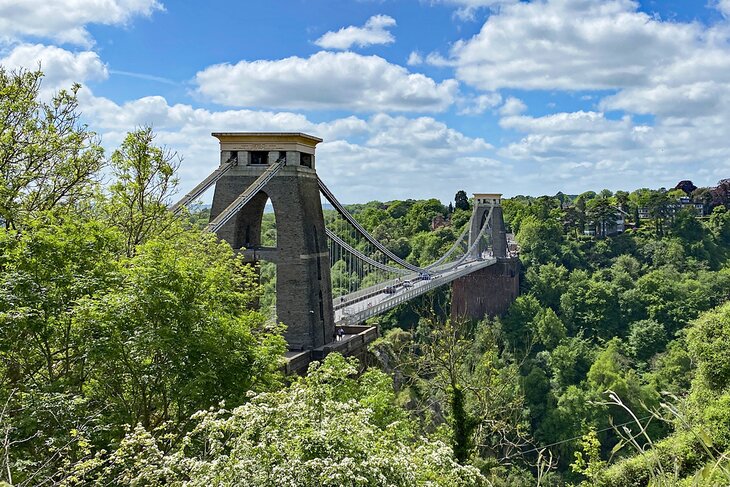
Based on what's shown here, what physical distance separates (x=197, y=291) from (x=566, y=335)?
33.9 metres

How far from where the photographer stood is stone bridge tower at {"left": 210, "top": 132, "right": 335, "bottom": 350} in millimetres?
15344

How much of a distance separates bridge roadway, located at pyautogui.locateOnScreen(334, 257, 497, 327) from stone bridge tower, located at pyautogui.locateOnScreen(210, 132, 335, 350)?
3092 millimetres

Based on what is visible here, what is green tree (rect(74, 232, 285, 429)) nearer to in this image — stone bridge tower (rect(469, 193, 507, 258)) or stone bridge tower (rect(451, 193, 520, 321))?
stone bridge tower (rect(451, 193, 520, 321))

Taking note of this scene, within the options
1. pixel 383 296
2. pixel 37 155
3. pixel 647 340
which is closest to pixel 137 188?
pixel 37 155

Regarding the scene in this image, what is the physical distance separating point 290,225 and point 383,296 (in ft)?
41.8

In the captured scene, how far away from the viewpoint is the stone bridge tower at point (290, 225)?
1534 centimetres

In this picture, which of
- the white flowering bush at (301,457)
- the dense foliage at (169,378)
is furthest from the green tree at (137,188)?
the white flowering bush at (301,457)

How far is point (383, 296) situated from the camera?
27.6 m

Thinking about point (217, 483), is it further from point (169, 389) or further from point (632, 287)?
point (632, 287)

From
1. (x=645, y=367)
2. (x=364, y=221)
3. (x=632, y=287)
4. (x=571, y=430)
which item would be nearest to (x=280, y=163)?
(x=571, y=430)

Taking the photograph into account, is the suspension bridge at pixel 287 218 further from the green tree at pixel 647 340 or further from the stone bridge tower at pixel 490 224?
the stone bridge tower at pixel 490 224

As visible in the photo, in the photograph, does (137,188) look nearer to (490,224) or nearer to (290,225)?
(290,225)

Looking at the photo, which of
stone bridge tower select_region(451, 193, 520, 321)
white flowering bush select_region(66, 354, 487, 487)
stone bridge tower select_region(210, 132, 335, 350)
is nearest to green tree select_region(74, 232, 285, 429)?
white flowering bush select_region(66, 354, 487, 487)

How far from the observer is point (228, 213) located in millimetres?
14664
